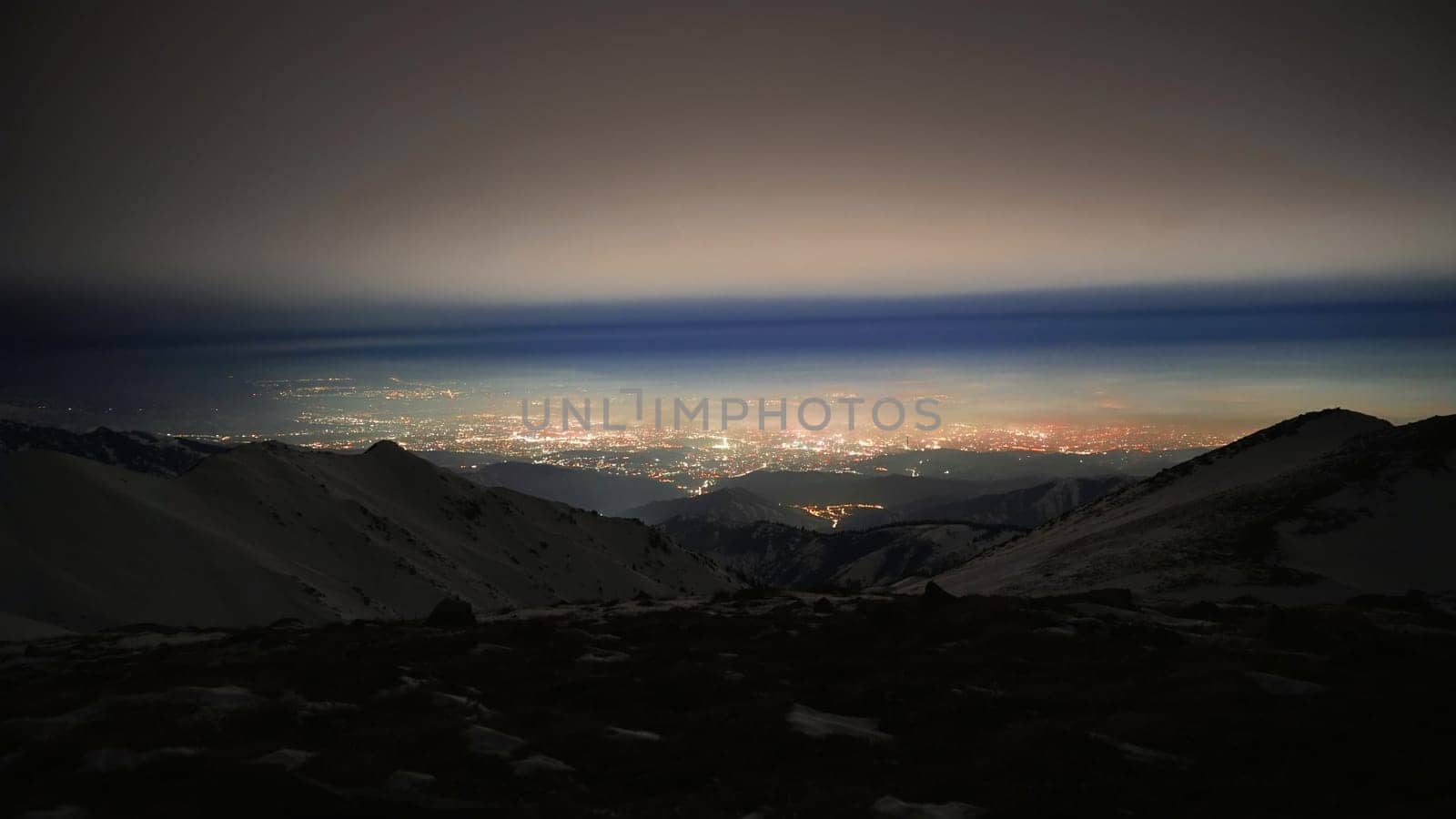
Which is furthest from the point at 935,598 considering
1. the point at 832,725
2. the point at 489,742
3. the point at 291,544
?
the point at 291,544

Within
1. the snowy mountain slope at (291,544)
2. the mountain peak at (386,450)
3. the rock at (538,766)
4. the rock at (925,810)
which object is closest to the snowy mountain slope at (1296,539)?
the rock at (925,810)

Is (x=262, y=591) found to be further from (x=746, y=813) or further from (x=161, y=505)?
(x=746, y=813)

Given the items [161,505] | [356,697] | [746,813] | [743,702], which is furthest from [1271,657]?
[161,505]

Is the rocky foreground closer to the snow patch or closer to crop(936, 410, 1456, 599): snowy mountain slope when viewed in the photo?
the snow patch

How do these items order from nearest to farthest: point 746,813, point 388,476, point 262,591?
point 746,813, point 262,591, point 388,476

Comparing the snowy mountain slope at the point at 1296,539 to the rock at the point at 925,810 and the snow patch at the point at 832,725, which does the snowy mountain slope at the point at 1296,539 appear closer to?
the snow patch at the point at 832,725

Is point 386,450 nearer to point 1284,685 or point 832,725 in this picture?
point 832,725
